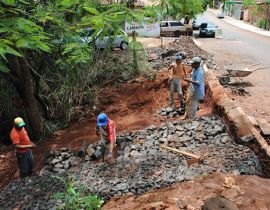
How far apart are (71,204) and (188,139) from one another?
3.56 metres

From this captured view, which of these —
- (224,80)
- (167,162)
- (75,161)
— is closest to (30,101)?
(75,161)

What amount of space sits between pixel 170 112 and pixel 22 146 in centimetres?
503

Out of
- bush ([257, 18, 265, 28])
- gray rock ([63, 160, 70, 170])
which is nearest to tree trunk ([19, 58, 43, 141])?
gray rock ([63, 160, 70, 170])

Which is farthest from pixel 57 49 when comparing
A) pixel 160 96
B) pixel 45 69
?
pixel 160 96

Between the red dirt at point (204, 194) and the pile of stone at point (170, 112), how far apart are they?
4795 mm

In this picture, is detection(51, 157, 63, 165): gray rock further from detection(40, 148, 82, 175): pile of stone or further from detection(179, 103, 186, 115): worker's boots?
detection(179, 103, 186, 115): worker's boots

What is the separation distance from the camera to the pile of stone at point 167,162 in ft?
21.8

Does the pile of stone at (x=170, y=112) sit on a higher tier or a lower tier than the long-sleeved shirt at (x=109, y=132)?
lower

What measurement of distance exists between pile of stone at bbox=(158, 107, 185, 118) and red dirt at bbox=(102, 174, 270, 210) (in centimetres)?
480

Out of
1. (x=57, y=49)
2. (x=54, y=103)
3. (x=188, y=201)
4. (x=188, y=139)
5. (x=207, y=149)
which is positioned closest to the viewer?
(x=188, y=201)

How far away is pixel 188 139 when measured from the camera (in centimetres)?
834

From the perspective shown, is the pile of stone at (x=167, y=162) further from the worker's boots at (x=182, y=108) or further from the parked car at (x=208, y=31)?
the parked car at (x=208, y=31)

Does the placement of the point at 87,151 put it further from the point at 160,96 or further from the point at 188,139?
the point at 160,96

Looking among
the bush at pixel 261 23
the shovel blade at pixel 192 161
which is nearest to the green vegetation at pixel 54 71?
the shovel blade at pixel 192 161
